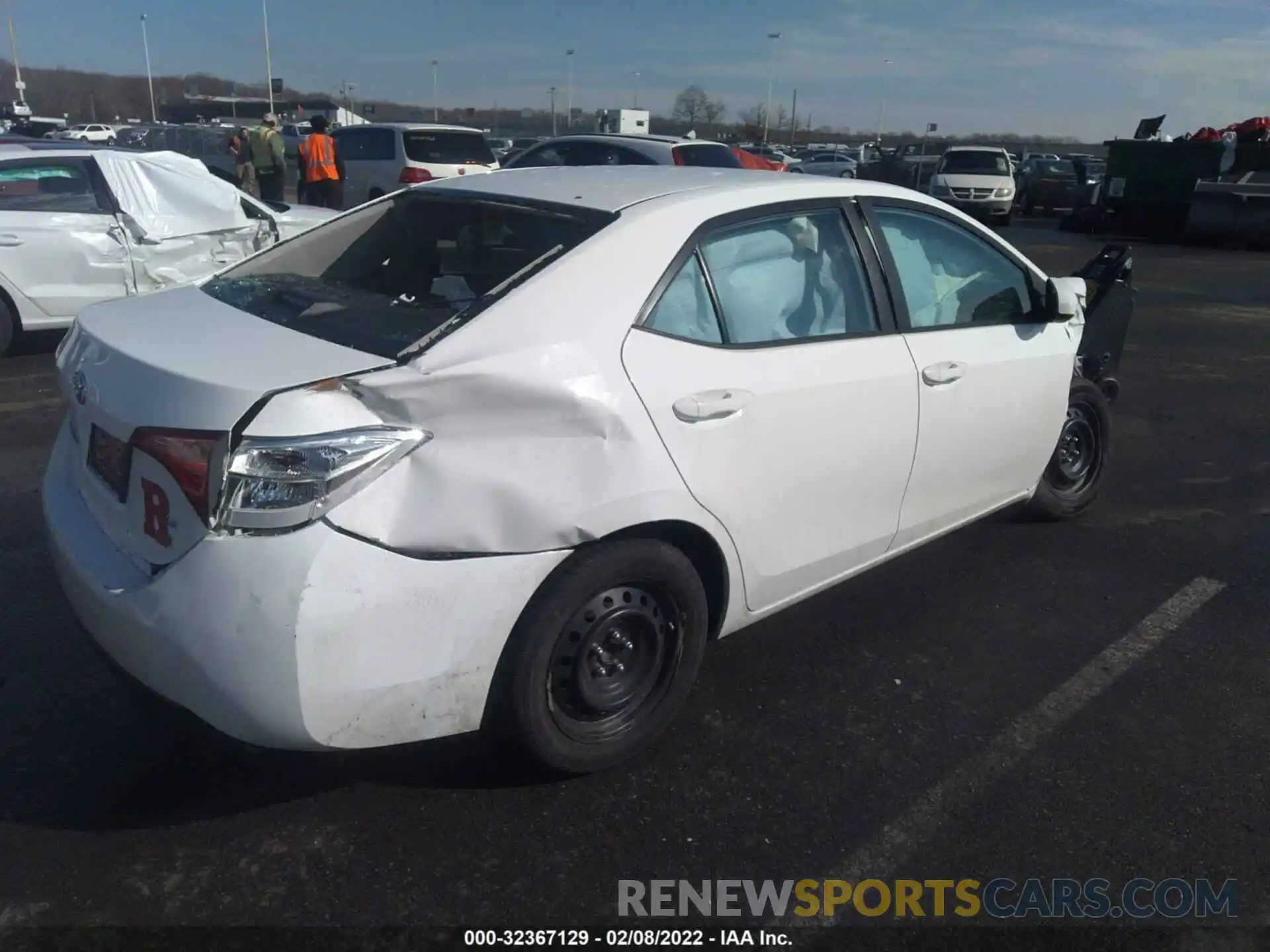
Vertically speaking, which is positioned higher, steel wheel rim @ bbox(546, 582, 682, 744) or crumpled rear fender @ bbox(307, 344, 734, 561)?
crumpled rear fender @ bbox(307, 344, 734, 561)

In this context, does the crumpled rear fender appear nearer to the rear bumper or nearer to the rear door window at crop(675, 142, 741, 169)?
the rear bumper

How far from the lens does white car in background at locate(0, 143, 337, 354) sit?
7684mm

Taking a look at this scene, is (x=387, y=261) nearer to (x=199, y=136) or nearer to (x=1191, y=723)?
(x=1191, y=723)

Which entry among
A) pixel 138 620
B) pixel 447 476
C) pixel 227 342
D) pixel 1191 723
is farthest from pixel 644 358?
pixel 1191 723

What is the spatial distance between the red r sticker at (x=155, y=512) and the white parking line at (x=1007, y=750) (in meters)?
1.75

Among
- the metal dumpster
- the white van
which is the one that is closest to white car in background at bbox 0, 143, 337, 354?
the white van

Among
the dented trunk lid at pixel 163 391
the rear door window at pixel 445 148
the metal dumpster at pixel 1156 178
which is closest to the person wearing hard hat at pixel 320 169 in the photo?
the rear door window at pixel 445 148

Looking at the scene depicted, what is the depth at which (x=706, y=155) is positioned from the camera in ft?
43.2

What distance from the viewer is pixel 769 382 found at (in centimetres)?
303

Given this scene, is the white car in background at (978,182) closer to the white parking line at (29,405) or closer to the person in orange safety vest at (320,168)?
the person in orange safety vest at (320,168)

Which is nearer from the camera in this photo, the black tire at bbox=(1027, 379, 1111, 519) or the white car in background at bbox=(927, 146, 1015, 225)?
the black tire at bbox=(1027, 379, 1111, 519)

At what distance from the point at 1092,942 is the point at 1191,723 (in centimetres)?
120

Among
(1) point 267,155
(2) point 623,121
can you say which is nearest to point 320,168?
(1) point 267,155

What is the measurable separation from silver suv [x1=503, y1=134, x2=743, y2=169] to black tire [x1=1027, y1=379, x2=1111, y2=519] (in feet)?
25.8
